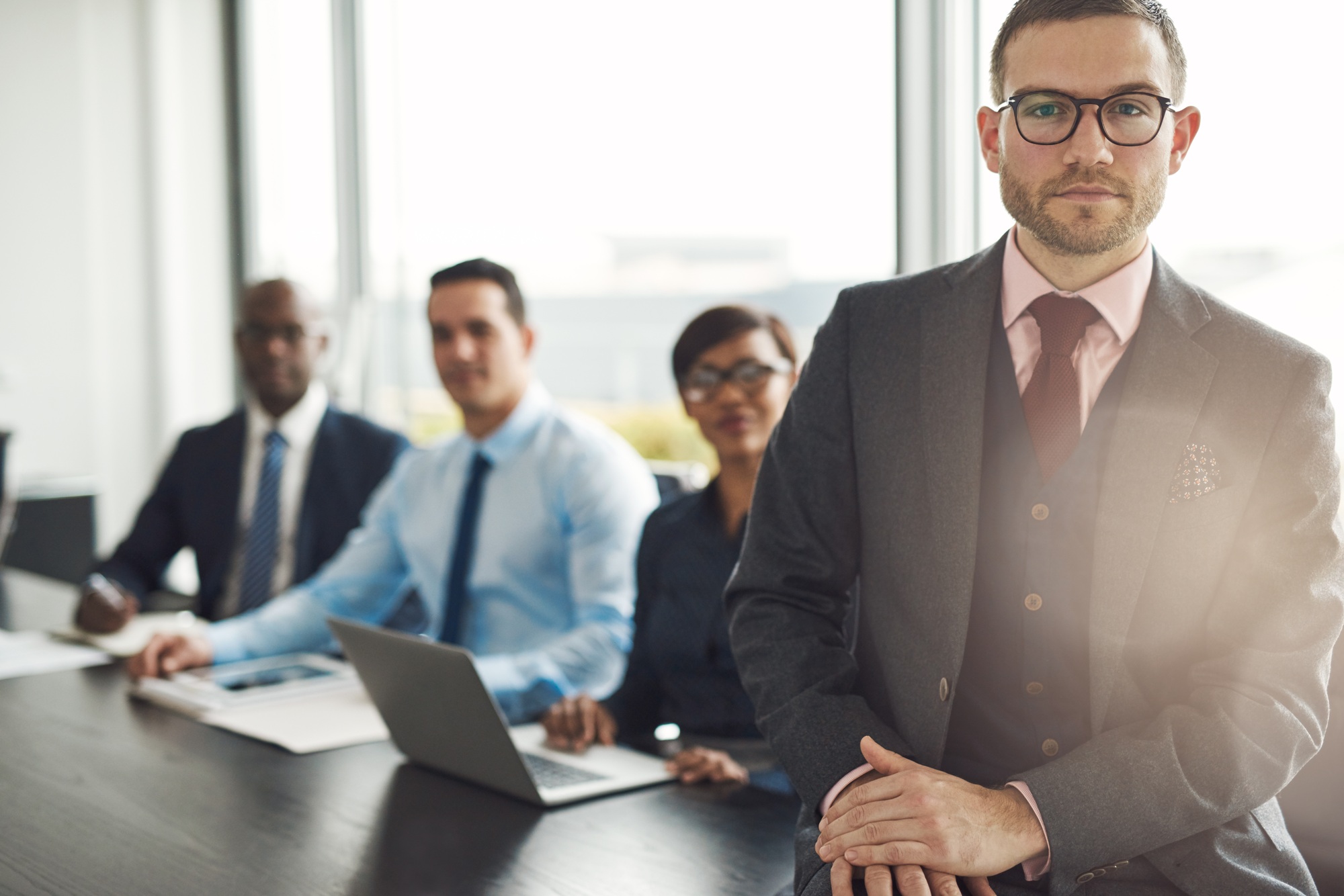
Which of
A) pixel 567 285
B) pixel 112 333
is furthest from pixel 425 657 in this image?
pixel 112 333

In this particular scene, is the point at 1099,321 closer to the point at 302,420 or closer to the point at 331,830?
the point at 331,830

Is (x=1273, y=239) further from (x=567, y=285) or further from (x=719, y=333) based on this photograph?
(x=567, y=285)

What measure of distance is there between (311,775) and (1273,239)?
2.11 metres

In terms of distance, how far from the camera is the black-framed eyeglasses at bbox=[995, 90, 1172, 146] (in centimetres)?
135

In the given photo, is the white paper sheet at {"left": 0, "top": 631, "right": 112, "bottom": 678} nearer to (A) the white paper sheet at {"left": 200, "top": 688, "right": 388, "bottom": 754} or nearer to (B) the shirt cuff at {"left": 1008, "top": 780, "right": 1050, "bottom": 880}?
(A) the white paper sheet at {"left": 200, "top": 688, "right": 388, "bottom": 754}

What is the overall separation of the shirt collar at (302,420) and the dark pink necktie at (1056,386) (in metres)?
A: 2.42

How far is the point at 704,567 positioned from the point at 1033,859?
1027mm

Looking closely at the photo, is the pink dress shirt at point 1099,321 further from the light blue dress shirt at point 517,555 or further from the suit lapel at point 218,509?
the suit lapel at point 218,509

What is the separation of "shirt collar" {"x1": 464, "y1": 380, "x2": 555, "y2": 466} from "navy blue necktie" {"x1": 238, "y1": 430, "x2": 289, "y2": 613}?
0.79 m

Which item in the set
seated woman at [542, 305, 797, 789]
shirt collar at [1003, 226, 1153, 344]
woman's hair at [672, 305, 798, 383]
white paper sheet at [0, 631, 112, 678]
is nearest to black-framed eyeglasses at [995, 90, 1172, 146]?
shirt collar at [1003, 226, 1153, 344]

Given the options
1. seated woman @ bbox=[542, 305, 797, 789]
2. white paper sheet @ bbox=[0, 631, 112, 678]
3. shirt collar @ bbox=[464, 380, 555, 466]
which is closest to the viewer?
seated woman @ bbox=[542, 305, 797, 789]

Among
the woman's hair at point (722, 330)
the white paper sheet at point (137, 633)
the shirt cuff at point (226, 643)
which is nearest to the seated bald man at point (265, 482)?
the white paper sheet at point (137, 633)

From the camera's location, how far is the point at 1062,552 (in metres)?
1.40

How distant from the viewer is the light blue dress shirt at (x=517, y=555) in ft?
8.25
